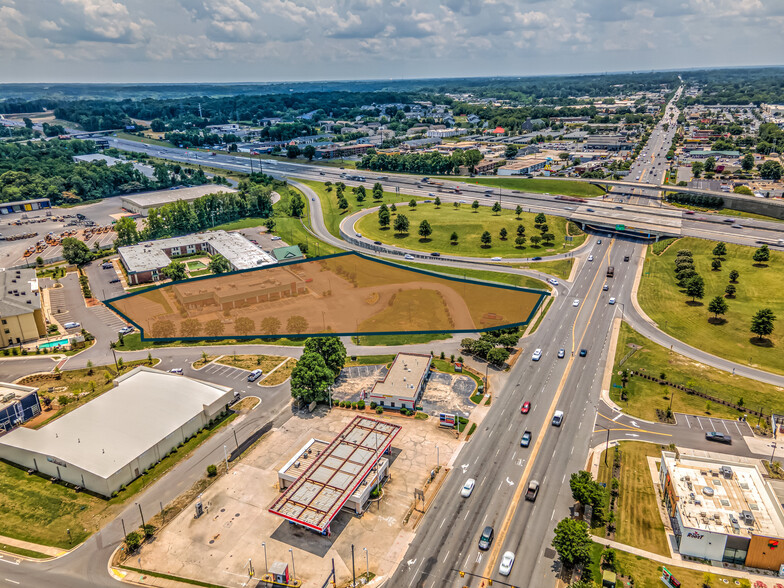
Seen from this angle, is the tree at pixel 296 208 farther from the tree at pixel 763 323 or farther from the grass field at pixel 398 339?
the tree at pixel 763 323

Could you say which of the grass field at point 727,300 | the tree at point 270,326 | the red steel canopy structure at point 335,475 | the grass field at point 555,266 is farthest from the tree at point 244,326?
the grass field at point 727,300

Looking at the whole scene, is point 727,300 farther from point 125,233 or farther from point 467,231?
point 125,233

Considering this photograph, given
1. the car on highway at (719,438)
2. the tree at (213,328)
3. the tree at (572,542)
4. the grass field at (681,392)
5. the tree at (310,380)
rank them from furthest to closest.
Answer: the tree at (213,328) → the tree at (310,380) → the grass field at (681,392) → the car on highway at (719,438) → the tree at (572,542)

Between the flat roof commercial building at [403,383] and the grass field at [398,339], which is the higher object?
the flat roof commercial building at [403,383]

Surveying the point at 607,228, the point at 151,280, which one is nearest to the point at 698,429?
the point at 607,228

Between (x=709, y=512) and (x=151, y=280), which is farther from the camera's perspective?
(x=151, y=280)

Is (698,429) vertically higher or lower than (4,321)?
lower

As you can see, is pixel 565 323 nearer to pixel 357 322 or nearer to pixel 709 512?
pixel 357 322
